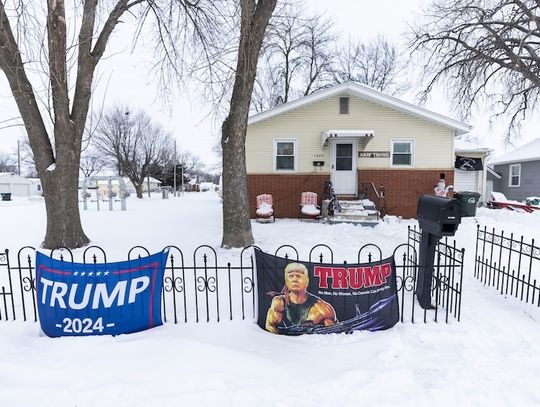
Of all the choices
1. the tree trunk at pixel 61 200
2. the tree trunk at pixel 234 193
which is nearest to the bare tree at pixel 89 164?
the tree trunk at pixel 61 200

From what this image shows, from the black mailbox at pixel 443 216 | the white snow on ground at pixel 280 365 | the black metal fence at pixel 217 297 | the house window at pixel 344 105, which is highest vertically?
the house window at pixel 344 105

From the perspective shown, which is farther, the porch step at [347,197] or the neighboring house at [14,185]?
the neighboring house at [14,185]

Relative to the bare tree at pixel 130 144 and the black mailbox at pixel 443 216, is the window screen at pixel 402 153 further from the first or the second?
the bare tree at pixel 130 144

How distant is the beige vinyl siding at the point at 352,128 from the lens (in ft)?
43.8

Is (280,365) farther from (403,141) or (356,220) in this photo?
(403,141)

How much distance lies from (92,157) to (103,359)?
5448 centimetres

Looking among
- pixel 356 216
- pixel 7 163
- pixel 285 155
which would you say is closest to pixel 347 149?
pixel 285 155

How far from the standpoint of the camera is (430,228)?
4.17m

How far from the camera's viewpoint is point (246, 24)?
6812mm

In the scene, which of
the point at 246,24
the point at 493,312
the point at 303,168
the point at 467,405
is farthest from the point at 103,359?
the point at 303,168

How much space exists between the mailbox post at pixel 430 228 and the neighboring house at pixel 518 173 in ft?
73.3

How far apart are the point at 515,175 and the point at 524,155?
62.3 inches

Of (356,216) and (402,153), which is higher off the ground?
(402,153)

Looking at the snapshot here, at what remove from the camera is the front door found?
13.6 meters
